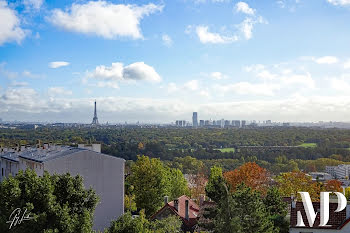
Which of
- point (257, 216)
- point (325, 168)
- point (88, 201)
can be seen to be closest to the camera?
point (88, 201)

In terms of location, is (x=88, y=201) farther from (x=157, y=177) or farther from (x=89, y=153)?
(x=157, y=177)

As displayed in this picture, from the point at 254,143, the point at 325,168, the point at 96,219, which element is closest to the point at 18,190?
the point at 96,219

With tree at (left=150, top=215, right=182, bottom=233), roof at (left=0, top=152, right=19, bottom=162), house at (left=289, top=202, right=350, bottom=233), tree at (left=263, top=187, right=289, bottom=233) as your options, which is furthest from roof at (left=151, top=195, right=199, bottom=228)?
roof at (left=0, top=152, right=19, bottom=162)

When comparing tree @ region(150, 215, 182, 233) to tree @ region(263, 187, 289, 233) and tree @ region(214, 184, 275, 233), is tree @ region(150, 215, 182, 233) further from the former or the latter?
tree @ region(263, 187, 289, 233)

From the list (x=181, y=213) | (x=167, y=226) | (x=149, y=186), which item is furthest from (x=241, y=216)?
(x=149, y=186)

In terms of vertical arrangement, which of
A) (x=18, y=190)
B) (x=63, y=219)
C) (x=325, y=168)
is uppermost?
(x=18, y=190)
